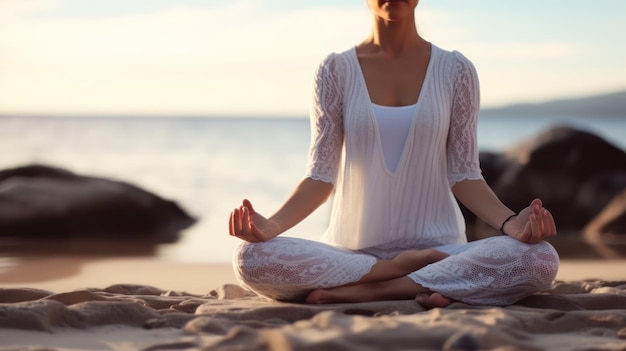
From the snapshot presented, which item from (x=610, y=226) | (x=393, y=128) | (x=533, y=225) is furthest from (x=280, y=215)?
(x=610, y=226)

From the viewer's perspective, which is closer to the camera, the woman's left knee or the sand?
the sand

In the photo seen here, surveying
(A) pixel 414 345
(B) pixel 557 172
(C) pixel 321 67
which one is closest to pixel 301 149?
(B) pixel 557 172

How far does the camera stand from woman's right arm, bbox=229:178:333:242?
121 inches

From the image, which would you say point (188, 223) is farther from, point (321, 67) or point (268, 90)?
point (268, 90)

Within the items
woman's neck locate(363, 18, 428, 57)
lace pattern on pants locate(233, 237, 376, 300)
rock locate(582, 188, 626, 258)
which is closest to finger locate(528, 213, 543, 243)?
lace pattern on pants locate(233, 237, 376, 300)

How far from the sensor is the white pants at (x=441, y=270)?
3.04m

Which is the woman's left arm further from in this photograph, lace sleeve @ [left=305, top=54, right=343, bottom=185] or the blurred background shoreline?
the blurred background shoreline

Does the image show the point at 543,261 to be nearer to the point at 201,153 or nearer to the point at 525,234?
the point at 525,234

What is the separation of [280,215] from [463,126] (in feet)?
2.24

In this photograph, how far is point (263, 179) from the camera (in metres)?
11.3

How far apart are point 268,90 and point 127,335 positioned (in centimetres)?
1436

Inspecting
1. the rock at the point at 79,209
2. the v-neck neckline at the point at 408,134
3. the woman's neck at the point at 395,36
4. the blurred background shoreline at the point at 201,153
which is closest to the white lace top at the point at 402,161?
the v-neck neckline at the point at 408,134

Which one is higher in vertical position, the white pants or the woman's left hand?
the woman's left hand

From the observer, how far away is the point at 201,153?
50.6ft
